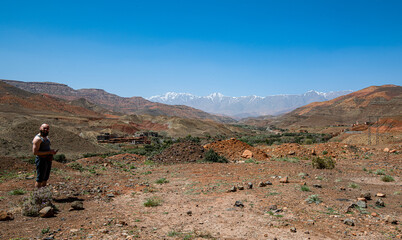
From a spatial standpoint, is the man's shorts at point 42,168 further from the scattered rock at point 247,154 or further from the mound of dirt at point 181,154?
the scattered rock at point 247,154

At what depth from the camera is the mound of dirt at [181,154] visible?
1579 cm

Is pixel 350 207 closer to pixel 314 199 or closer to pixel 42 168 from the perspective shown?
pixel 314 199

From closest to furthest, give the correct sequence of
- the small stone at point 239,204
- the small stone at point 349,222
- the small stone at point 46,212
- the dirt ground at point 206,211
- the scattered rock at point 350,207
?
1. the dirt ground at point 206,211
2. the small stone at point 349,222
3. the small stone at point 46,212
4. the scattered rock at point 350,207
5. the small stone at point 239,204

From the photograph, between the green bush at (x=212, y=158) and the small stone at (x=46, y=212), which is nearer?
the small stone at (x=46, y=212)

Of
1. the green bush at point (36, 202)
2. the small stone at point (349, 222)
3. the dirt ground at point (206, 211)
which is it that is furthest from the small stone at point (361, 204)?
the green bush at point (36, 202)

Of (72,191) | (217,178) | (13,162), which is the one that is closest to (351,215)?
(217,178)

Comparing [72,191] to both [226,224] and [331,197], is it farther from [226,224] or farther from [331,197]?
[331,197]

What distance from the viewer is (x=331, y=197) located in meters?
7.04

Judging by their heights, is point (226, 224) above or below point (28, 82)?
below

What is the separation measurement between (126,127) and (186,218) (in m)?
57.0

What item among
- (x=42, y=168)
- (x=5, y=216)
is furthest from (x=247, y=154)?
(x=5, y=216)

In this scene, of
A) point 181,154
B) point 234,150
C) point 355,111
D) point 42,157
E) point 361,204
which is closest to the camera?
point 361,204

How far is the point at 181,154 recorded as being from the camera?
53.4 ft

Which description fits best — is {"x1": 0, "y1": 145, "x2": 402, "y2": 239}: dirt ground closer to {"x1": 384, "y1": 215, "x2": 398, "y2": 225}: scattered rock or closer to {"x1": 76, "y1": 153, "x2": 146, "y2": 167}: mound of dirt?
{"x1": 384, "y1": 215, "x2": 398, "y2": 225}: scattered rock
